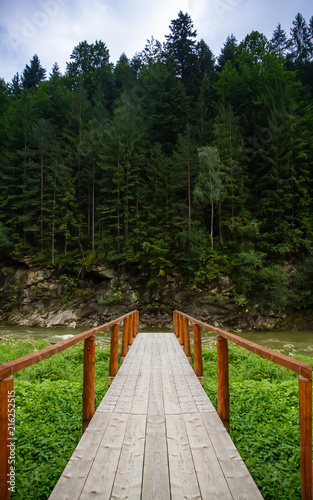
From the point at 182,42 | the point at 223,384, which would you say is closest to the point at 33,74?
the point at 182,42

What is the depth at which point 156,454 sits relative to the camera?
2291 mm

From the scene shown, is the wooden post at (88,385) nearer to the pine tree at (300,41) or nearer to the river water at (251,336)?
the river water at (251,336)

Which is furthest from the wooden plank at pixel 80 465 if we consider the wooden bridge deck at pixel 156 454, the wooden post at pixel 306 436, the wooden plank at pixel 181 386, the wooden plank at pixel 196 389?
the wooden post at pixel 306 436

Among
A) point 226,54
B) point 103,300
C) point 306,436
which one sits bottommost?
point 103,300

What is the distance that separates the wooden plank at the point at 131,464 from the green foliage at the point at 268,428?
1.02 m

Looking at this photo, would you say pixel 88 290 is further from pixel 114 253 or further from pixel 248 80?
pixel 248 80

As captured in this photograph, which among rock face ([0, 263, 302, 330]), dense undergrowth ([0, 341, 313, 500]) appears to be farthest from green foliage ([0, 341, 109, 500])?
rock face ([0, 263, 302, 330])

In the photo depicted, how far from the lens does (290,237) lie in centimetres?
2169

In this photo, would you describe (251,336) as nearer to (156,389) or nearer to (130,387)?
(156,389)

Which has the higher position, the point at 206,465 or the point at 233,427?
the point at 206,465

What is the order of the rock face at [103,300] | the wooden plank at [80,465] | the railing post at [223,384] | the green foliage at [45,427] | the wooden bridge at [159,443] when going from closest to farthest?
1. the wooden bridge at [159,443]
2. the wooden plank at [80,465]
3. the green foliage at [45,427]
4. the railing post at [223,384]
5. the rock face at [103,300]

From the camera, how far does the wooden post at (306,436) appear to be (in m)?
1.44

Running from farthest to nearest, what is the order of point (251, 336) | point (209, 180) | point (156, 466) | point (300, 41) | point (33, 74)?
point (33, 74) < point (300, 41) < point (209, 180) < point (251, 336) < point (156, 466)

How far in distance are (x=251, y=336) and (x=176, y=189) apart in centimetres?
1337
